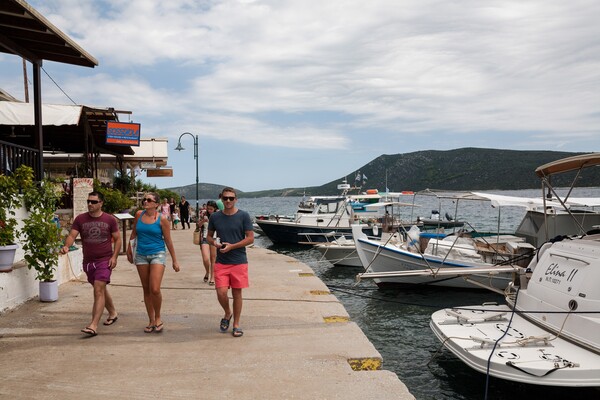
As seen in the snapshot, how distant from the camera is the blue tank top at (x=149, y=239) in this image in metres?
6.21

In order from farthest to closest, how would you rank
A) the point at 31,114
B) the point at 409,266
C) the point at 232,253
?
1. the point at 409,266
2. the point at 31,114
3. the point at 232,253

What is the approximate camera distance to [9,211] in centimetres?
748

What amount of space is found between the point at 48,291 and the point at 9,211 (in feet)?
4.26

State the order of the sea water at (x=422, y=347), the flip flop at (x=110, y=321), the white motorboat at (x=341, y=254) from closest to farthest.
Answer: the flip flop at (x=110, y=321) < the sea water at (x=422, y=347) < the white motorboat at (x=341, y=254)

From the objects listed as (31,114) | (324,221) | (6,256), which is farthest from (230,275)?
(324,221)

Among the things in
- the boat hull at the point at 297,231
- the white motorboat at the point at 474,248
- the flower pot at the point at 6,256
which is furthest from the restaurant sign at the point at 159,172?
the flower pot at the point at 6,256

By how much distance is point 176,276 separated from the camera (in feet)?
35.7

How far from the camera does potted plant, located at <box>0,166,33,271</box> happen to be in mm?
7047

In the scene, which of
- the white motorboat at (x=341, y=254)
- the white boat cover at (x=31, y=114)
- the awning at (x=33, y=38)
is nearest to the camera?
the awning at (x=33, y=38)

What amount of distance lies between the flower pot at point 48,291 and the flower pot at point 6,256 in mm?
674

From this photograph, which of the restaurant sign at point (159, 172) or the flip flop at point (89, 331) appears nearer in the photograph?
the flip flop at point (89, 331)

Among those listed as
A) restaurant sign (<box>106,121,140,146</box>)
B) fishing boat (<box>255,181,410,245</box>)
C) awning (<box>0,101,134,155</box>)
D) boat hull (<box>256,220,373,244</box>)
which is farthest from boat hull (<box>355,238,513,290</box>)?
fishing boat (<box>255,181,410,245</box>)

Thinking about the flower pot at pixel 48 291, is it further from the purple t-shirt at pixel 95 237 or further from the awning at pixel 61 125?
the awning at pixel 61 125

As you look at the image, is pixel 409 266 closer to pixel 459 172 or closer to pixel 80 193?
pixel 80 193
